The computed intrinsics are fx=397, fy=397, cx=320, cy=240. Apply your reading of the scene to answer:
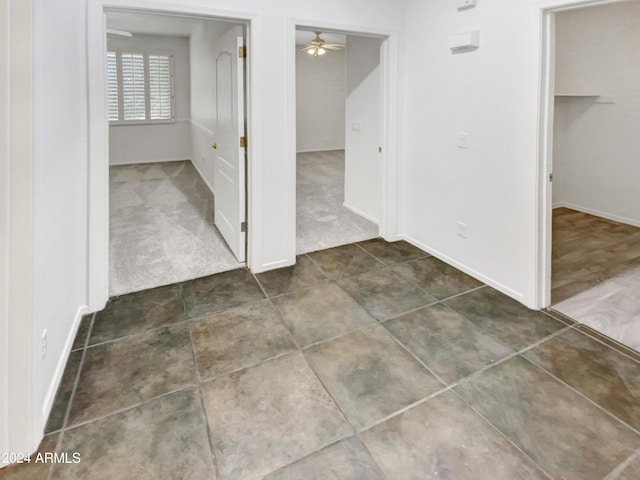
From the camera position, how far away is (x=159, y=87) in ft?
28.3

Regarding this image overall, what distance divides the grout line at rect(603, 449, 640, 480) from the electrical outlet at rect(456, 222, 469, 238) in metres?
1.96

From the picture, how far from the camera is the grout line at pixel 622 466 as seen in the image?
59.3 inches

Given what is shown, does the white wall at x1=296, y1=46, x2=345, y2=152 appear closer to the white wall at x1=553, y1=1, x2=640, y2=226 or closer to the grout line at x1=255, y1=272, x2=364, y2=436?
the white wall at x1=553, y1=1, x2=640, y2=226

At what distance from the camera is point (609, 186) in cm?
473

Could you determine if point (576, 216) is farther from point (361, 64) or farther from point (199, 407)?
point (199, 407)

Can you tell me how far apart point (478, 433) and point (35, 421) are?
1.84 meters

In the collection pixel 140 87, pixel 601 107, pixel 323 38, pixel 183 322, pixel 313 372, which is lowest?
pixel 313 372

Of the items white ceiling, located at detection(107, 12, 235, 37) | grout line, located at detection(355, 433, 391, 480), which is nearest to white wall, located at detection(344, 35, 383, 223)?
grout line, located at detection(355, 433, 391, 480)

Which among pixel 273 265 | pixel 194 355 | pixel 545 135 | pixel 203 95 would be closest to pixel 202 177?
pixel 203 95

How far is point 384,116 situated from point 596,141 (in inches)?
113

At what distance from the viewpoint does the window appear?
8188 mm

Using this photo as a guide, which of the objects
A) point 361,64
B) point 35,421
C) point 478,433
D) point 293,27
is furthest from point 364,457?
point 361,64

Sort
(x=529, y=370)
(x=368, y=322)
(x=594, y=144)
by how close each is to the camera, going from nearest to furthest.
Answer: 1. (x=529, y=370)
2. (x=368, y=322)
3. (x=594, y=144)

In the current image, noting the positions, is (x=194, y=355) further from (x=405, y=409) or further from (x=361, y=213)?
(x=361, y=213)
